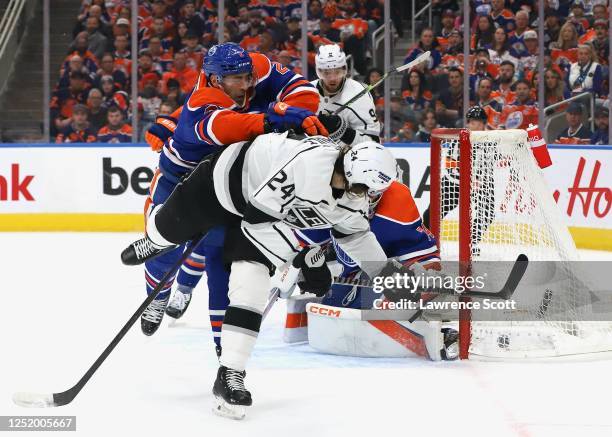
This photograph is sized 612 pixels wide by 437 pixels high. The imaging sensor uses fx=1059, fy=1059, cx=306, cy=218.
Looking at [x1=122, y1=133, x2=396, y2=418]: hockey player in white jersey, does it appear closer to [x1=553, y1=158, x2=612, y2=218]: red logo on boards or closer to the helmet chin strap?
the helmet chin strap

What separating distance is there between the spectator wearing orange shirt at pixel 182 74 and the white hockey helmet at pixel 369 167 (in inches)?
215

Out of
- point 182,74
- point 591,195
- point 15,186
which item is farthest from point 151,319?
point 182,74

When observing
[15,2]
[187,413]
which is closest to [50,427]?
[187,413]

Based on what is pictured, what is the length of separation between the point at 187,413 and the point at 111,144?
5.09m

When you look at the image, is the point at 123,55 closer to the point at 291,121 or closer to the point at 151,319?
the point at 151,319

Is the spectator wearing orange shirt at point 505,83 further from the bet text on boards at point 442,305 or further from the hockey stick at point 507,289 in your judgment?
the bet text on boards at point 442,305

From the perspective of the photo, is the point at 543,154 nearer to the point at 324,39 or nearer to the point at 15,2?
the point at 324,39

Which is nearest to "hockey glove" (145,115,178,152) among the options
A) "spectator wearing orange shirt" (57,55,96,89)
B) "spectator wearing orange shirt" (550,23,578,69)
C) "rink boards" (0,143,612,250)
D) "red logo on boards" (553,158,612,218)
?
"rink boards" (0,143,612,250)

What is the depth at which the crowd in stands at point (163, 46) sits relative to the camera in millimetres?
8375

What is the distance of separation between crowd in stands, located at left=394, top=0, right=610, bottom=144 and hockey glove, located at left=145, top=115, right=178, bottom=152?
12.8ft

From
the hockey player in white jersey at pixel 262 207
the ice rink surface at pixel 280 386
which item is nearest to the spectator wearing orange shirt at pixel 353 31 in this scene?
the ice rink surface at pixel 280 386

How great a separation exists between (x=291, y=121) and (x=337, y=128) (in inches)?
31.7

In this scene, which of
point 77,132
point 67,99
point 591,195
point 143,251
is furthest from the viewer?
point 67,99

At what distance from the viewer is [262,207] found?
323 centimetres
